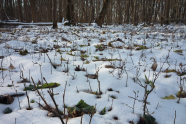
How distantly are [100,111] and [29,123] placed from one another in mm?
605

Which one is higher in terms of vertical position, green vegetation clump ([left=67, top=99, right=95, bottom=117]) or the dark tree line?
the dark tree line

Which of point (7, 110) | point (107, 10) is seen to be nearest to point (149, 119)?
point (7, 110)

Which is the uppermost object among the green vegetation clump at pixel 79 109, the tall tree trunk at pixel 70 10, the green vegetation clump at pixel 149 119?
the tall tree trunk at pixel 70 10

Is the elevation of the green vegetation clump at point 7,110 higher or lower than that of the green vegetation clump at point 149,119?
higher

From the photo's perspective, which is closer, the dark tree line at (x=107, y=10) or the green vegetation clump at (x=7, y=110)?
the green vegetation clump at (x=7, y=110)

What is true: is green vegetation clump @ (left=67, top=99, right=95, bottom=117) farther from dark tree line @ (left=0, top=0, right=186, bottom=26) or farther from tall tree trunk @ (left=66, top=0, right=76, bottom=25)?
tall tree trunk @ (left=66, top=0, right=76, bottom=25)

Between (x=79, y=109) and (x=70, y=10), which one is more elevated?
(x=70, y=10)

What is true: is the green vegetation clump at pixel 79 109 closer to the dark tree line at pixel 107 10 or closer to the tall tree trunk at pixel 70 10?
the dark tree line at pixel 107 10

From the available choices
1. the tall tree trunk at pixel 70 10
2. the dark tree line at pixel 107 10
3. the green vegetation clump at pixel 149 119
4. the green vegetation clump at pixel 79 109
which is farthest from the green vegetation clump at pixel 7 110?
the tall tree trunk at pixel 70 10

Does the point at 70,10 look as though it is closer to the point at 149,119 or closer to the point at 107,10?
the point at 107,10

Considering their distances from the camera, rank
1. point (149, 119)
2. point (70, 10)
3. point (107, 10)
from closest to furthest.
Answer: point (149, 119) < point (107, 10) < point (70, 10)

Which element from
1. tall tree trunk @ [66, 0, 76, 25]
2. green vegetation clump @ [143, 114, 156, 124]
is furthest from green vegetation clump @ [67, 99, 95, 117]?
tall tree trunk @ [66, 0, 76, 25]

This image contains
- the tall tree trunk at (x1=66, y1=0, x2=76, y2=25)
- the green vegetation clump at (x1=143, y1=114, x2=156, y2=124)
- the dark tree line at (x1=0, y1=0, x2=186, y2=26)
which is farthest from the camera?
the tall tree trunk at (x1=66, y1=0, x2=76, y2=25)

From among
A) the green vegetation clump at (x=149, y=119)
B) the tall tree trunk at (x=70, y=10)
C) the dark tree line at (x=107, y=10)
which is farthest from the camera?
the tall tree trunk at (x=70, y=10)
